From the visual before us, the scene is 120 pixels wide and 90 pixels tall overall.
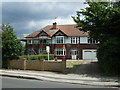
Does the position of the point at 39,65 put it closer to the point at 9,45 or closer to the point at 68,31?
the point at 9,45

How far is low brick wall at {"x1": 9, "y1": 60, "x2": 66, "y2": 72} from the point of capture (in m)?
17.6

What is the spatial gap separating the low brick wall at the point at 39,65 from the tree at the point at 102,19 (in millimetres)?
4366

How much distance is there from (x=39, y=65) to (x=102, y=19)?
326 inches

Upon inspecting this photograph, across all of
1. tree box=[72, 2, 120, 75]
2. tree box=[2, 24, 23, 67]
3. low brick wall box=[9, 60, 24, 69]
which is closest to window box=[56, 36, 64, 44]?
tree box=[2, 24, 23, 67]

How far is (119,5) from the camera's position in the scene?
15633 millimetres

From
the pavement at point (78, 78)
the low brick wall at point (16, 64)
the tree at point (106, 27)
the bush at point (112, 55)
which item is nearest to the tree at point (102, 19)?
the tree at point (106, 27)

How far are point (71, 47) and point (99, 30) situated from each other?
24254 millimetres

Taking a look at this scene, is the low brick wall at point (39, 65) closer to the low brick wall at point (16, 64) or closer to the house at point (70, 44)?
the low brick wall at point (16, 64)

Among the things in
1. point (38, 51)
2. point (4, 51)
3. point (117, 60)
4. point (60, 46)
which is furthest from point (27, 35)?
point (117, 60)

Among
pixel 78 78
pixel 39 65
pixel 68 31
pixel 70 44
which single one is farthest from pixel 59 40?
pixel 78 78

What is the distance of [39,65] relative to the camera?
18812 millimetres

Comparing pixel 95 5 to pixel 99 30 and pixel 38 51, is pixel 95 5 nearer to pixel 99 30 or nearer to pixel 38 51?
pixel 99 30

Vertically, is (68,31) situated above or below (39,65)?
above

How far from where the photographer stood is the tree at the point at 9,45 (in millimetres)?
20375
